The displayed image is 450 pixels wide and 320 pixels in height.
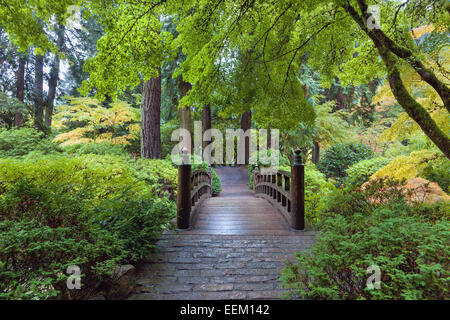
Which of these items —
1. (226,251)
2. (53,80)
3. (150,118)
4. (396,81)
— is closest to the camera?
(396,81)

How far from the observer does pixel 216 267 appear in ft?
9.13

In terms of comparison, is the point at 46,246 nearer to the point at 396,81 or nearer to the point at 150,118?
the point at 396,81

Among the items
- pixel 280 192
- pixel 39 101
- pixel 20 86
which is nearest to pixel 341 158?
pixel 280 192

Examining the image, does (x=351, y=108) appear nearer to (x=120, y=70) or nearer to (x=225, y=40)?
(x=225, y=40)

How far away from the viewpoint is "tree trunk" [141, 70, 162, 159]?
7758 millimetres

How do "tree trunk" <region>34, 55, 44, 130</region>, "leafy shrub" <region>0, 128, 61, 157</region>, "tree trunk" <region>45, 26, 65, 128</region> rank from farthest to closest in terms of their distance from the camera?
"tree trunk" <region>45, 26, 65, 128</region> < "tree trunk" <region>34, 55, 44, 130</region> < "leafy shrub" <region>0, 128, 61, 157</region>

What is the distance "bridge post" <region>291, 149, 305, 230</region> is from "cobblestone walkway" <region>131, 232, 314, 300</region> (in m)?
0.42

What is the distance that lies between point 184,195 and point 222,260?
1.65 meters

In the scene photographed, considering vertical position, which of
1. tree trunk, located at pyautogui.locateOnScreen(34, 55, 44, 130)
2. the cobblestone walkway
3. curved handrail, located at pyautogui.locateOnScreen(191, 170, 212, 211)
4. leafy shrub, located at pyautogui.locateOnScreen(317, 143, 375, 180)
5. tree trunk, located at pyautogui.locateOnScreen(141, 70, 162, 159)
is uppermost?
tree trunk, located at pyautogui.locateOnScreen(34, 55, 44, 130)

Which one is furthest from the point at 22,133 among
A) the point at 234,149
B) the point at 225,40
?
the point at 234,149

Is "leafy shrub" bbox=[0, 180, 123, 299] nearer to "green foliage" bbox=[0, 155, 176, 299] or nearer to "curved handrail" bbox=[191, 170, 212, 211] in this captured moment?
"green foliage" bbox=[0, 155, 176, 299]

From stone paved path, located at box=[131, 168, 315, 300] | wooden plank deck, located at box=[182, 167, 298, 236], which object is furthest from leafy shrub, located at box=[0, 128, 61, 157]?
stone paved path, located at box=[131, 168, 315, 300]

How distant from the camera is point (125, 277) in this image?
2229 mm
